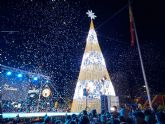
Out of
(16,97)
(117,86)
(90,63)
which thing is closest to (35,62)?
(16,97)

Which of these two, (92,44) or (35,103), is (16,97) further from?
(92,44)

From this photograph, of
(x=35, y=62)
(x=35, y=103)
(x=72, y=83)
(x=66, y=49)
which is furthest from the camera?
(x=72, y=83)

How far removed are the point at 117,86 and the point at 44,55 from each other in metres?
12.8

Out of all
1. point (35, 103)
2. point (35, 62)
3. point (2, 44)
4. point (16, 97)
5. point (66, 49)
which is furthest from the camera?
point (66, 49)

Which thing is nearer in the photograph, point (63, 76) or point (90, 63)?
point (90, 63)

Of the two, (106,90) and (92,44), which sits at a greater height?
(92,44)

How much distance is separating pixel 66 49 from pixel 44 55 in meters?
4.07

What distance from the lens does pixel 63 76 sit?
1724 inches

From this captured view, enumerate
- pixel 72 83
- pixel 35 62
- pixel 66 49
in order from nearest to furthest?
pixel 35 62 < pixel 66 49 < pixel 72 83

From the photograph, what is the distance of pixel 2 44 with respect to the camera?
27562 mm

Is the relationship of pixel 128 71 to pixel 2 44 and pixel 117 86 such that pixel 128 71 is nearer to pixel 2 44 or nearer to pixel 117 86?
pixel 117 86

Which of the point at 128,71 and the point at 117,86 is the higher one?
the point at 128,71

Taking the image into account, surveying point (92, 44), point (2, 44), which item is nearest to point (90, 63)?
point (92, 44)

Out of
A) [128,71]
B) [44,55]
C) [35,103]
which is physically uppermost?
[44,55]
